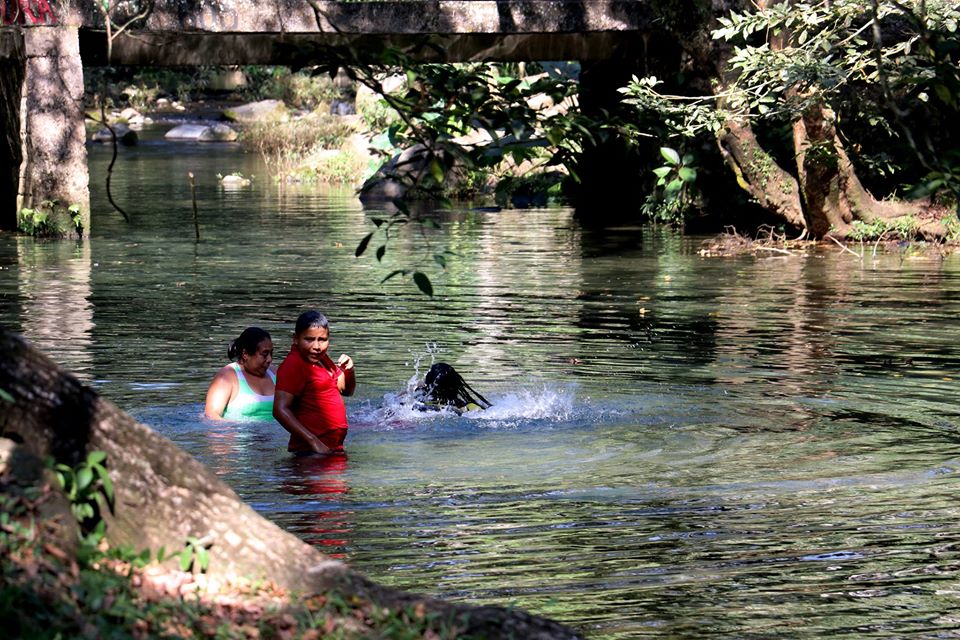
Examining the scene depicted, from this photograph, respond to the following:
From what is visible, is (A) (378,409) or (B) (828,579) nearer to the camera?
(B) (828,579)

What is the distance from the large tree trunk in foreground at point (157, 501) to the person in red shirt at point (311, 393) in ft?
12.9

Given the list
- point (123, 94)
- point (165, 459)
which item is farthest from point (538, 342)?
point (123, 94)

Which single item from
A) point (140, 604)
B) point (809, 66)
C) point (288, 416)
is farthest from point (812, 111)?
point (140, 604)

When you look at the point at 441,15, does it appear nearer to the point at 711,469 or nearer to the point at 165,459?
the point at 711,469

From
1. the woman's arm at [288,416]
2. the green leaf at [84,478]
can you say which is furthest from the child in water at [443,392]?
the green leaf at [84,478]

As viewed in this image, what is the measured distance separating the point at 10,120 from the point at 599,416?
14641 millimetres

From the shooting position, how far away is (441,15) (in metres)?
22.7

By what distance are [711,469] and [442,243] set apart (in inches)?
561

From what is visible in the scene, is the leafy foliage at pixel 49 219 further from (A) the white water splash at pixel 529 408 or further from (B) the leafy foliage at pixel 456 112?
(B) the leafy foliage at pixel 456 112

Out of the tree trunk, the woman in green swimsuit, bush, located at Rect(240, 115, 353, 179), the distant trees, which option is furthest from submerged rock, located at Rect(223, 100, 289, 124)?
the woman in green swimsuit

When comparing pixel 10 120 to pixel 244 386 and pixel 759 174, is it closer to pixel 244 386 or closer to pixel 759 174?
pixel 759 174

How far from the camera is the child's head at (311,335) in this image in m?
9.38

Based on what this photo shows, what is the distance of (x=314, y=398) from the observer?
972cm

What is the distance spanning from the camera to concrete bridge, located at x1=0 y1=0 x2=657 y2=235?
70.3 ft
